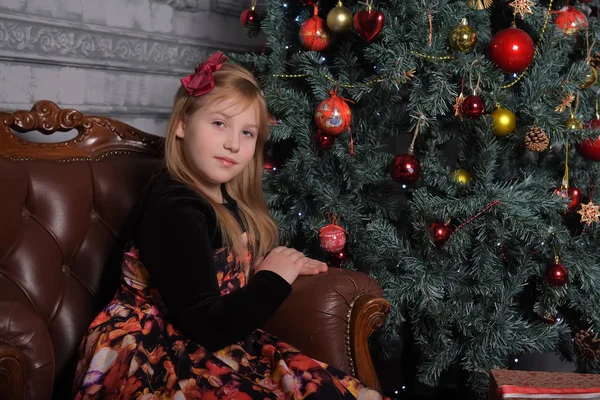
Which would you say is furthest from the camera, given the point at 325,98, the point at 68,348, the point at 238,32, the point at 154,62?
the point at 238,32

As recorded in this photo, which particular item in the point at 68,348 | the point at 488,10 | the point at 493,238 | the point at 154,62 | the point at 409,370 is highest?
the point at 488,10

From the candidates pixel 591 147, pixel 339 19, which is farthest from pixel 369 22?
pixel 591 147

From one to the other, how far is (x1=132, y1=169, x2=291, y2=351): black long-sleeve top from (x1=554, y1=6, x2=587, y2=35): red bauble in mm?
1420

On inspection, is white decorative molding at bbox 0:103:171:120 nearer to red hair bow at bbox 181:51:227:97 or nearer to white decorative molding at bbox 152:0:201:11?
white decorative molding at bbox 152:0:201:11

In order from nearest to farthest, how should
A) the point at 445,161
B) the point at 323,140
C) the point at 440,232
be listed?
the point at 440,232, the point at 323,140, the point at 445,161

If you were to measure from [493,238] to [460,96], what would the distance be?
1.54 feet

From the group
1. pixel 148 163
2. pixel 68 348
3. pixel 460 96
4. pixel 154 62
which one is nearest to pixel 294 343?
pixel 68 348

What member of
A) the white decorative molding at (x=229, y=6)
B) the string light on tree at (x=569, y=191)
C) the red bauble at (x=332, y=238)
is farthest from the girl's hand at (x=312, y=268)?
the white decorative molding at (x=229, y=6)

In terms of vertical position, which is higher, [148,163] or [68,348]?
[148,163]

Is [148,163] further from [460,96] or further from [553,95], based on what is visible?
[553,95]

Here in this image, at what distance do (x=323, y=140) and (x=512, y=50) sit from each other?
2.19ft

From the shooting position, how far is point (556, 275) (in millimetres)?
2287

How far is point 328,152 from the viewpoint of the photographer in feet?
8.06

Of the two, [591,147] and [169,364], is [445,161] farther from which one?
[169,364]
